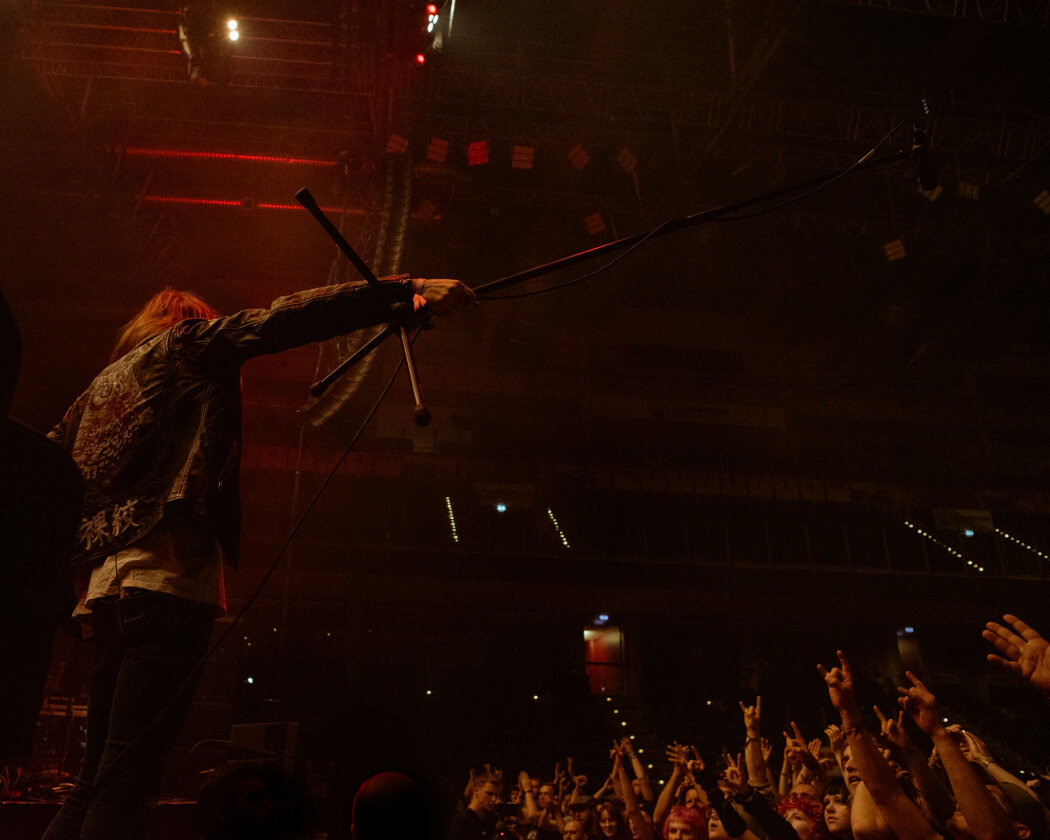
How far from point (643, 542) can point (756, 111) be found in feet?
25.2

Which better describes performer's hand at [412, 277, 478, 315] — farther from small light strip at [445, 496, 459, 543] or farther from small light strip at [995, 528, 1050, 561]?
small light strip at [995, 528, 1050, 561]

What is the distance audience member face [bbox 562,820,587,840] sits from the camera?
5219 mm

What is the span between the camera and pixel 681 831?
4102mm

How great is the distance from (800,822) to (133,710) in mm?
3369

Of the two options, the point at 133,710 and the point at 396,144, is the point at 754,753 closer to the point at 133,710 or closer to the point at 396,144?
the point at 133,710

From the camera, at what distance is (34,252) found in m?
8.26

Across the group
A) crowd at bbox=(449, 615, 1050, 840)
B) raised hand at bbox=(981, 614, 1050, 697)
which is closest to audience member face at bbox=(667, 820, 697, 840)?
crowd at bbox=(449, 615, 1050, 840)

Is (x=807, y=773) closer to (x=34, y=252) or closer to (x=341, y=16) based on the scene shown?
(x=341, y=16)

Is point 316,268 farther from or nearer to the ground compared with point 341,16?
farther from the ground

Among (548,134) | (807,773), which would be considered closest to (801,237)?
(548,134)

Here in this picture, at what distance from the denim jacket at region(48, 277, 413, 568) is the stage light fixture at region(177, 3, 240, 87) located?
4770 mm

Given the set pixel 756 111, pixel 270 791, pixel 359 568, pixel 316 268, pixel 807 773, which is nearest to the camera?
pixel 270 791

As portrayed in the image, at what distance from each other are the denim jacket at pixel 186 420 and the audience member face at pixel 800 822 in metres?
3.21

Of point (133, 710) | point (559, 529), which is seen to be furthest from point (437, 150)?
point (559, 529)
